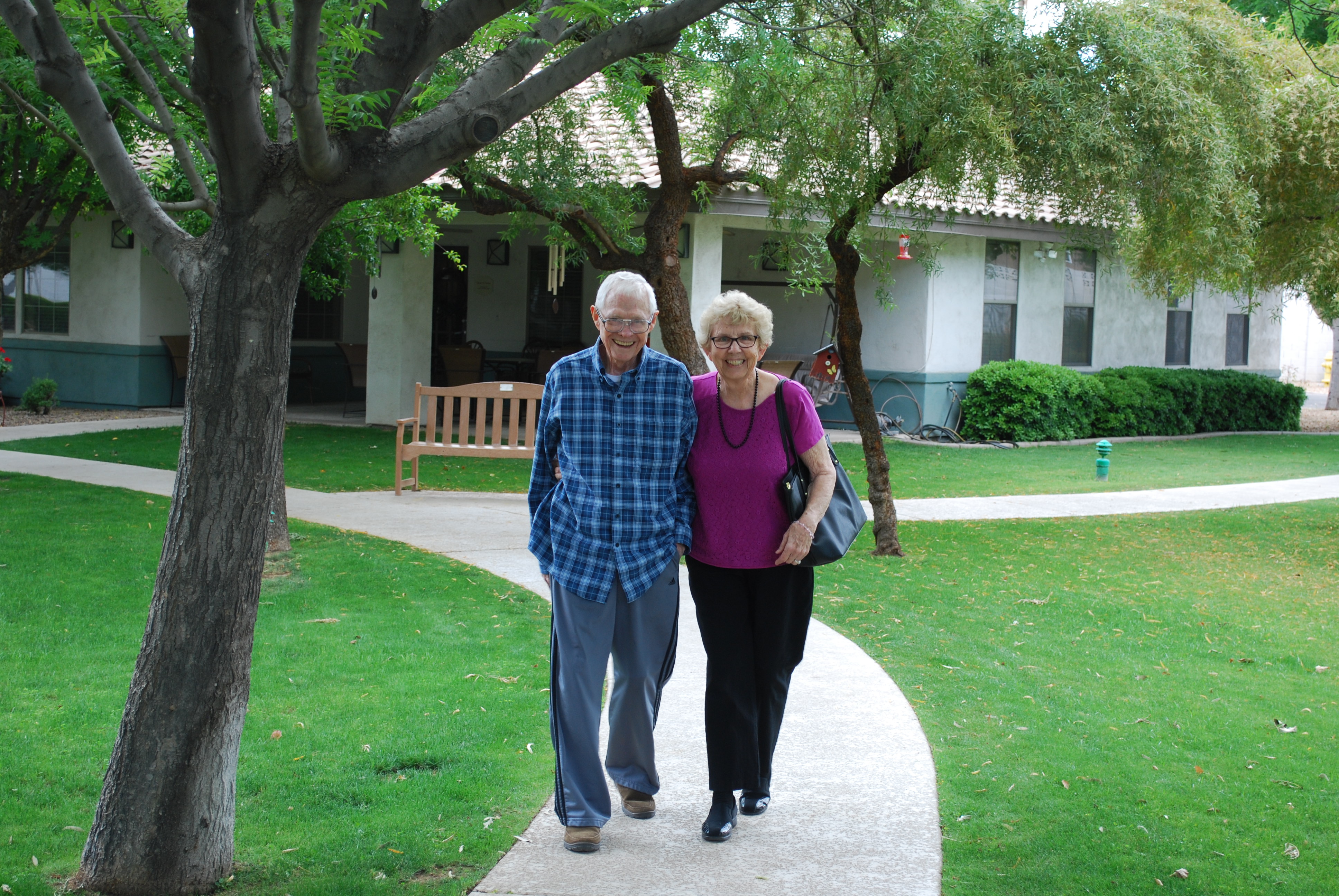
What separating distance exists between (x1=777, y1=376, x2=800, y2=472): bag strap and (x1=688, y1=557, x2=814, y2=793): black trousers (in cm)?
34

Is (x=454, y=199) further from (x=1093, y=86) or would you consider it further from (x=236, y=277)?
(x=236, y=277)

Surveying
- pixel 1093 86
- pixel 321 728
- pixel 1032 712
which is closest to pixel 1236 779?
pixel 1032 712

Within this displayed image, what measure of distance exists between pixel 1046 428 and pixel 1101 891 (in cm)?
1517

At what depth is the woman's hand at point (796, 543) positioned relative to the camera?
3795 millimetres

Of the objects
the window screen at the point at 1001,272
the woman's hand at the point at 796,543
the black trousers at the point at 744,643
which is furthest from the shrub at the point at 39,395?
the woman's hand at the point at 796,543

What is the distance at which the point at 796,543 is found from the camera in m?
3.79

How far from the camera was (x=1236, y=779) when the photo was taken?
4.65m

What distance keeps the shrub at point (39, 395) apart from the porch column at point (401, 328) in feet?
14.4

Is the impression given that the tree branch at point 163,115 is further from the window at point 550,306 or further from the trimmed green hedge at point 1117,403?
the window at point 550,306

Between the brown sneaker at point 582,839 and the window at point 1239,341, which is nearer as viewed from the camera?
the brown sneaker at point 582,839

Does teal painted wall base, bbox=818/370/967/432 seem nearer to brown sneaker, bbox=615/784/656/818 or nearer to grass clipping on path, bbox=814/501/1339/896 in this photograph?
grass clipping on path, bbox=814/501/1339/896

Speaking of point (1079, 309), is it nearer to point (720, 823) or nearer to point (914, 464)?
point (914, 464)

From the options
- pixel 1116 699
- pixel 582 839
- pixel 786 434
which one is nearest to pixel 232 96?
pixel 786 434

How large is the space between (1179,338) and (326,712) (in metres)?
20.7
